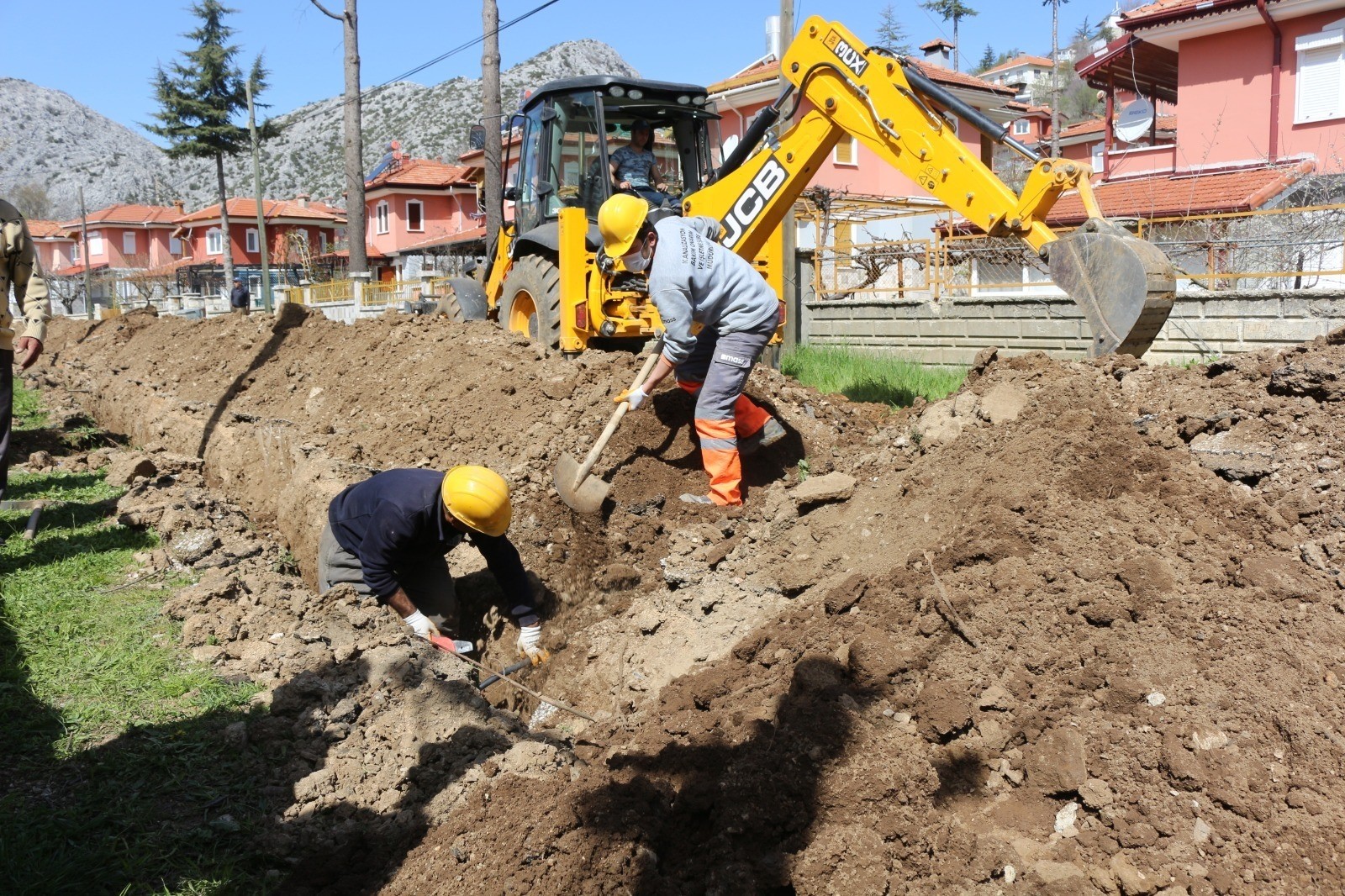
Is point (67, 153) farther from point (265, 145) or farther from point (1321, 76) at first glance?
point (1321, 76)

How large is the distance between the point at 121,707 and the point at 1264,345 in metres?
9.66

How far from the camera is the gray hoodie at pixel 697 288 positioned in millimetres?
5547

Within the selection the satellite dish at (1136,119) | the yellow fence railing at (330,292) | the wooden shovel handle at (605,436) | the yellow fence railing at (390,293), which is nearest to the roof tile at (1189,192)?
the satellite dish at (1136,119)

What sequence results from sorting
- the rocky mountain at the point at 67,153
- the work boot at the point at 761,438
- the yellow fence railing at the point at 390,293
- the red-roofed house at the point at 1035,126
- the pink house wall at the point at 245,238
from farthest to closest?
the rocky mountain at the point at 67,153
the pink house wall at the point at 245,238
the red-roofed house at the point at 1035,126
the yellow fence railing at the point at 390,293
the work boot at the point at 761,438

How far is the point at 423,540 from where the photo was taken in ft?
15.6

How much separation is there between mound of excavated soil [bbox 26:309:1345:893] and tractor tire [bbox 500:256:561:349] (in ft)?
8.60

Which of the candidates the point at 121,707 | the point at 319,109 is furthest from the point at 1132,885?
the point at 319,109

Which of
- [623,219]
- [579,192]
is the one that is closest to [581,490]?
[623,219]

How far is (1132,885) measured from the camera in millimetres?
2500

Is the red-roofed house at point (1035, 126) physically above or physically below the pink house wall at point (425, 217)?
above

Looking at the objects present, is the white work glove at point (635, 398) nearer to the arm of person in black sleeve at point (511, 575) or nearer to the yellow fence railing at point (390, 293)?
the arm of person in black sleeve at point (511, 575)

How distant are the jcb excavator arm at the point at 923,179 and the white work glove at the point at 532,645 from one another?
3.39 m

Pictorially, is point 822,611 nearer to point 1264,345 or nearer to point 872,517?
point 872,517

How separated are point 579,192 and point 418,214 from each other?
38.4 m
